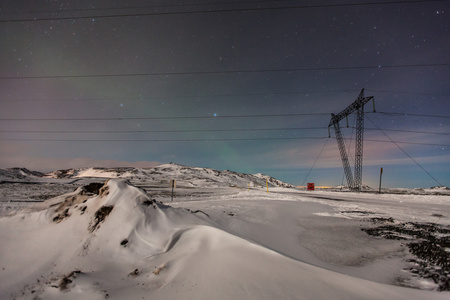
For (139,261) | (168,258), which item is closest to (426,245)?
(168,258)

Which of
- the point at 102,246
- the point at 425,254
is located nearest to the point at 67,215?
the point at 102,246

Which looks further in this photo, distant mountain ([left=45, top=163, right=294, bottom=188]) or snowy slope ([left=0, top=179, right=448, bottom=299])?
distant mountain ([left=45, top=163, right=294, bottom=188])

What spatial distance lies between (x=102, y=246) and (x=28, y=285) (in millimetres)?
1040

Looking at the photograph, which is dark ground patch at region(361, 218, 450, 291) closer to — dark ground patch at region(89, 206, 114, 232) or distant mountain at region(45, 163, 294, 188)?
dark ground patch at region(89, 206, 114, 232)

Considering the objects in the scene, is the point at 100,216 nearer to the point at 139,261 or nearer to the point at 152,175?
the point at 139,261

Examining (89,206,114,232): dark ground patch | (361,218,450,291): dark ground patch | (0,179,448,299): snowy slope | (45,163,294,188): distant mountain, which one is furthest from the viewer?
(45,163,294,188): distant mountain

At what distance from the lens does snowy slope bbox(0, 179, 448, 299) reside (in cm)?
253

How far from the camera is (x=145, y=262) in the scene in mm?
3449

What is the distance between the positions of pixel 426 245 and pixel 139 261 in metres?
6.94

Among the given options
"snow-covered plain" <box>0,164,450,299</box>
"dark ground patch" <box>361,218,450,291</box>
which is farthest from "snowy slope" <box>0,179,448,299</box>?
"dark ground patch" <box>361,218,450,291</box>

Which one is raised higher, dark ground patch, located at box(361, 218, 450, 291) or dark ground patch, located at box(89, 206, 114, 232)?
dark ground patch, located at box(89, 206, 114, 232)

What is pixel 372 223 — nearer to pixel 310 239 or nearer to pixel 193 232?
pixel 310 239

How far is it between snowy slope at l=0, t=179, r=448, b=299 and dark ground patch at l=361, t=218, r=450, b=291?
131 centimetres

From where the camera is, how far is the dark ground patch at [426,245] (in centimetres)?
359
